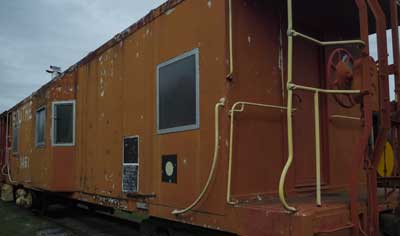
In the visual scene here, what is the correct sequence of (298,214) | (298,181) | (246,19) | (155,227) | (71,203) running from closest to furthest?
(298,214) → (246,19) → (298,181) → (155,227) → (71,203)

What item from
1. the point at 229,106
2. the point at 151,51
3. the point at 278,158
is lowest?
the point at 278,158

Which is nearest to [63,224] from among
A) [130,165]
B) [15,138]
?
[15,138]

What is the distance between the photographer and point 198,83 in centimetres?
407

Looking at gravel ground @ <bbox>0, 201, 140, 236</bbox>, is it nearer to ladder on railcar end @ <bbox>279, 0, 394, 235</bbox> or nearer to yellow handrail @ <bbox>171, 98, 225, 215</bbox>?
yellow handrail @ <bbox>171, 98, 225, 215</bbox>

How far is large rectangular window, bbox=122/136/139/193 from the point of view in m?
5.23

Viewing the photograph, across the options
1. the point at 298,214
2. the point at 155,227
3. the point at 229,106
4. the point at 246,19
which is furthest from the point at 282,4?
the point at 155,227

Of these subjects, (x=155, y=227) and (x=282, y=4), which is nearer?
(x=282, y=4)

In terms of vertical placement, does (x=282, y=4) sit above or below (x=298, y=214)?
above

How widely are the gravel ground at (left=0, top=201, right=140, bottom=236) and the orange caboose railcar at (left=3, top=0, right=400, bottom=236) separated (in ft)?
10.4

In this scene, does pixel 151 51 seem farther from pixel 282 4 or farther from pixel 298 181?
pixel 298 181

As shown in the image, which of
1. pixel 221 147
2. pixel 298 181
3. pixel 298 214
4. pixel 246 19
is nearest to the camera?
pixel 298 214

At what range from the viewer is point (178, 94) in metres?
4.39

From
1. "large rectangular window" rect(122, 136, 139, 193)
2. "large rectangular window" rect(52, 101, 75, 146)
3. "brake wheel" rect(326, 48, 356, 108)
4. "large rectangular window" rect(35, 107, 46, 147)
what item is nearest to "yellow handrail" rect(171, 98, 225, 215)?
"brake wheel" rect(326, 48, 356, 108)

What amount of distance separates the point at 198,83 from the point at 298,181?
4.93 feet
